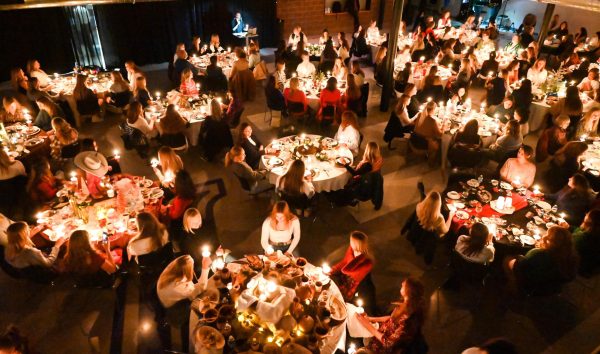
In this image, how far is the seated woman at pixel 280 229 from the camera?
4.50 m


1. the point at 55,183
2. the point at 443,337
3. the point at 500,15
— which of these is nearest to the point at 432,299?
the point at 443,337

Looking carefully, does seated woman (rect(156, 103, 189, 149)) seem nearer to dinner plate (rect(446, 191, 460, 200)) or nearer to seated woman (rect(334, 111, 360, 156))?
seated woman (rect(334, 111, 360, 156))

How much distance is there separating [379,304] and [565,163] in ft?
13.1

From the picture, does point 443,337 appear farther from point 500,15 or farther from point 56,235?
point 500,15

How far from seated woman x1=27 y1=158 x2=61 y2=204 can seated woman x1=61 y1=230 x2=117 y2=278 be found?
4.65 ft

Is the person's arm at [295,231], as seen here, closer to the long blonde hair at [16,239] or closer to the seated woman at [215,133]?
the long blonde hair at [16,239]

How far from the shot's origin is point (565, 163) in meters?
6.26

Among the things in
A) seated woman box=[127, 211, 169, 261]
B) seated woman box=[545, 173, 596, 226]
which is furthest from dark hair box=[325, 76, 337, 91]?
seated woman box=[127, 211, 169, 261]

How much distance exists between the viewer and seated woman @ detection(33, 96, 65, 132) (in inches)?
272

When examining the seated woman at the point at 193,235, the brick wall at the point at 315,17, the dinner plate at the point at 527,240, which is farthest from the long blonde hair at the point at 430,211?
the brick wall at the point at 315,17

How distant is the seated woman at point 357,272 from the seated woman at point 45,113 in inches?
233

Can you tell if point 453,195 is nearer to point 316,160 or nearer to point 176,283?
point 316,160

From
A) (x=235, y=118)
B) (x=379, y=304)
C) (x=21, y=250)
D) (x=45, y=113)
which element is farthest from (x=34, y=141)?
(x=379, y=304)

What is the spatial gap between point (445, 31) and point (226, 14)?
7.25 meters
